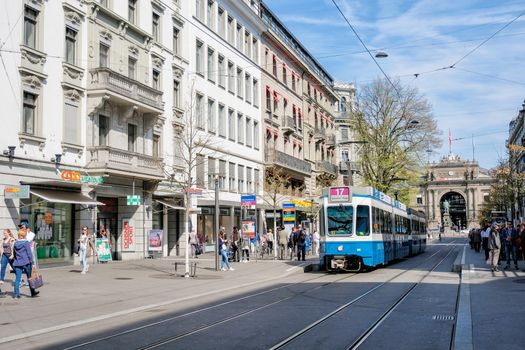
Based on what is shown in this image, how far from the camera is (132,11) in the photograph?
1324 inches

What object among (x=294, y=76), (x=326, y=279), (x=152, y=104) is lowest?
(x=326, y=279)

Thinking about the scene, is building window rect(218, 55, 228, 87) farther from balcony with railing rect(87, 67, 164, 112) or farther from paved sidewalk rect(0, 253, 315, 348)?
paved sidewalk rect(0, 253, 315, 348)

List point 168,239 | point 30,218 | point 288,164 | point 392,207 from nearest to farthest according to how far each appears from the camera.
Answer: point 30,218, point 392,207, point 168,239, point 288,164

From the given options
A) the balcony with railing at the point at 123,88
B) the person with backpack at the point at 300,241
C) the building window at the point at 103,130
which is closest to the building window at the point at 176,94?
the balcony with railing at the point at 123,88

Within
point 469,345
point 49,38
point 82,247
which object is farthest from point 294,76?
point 469,345

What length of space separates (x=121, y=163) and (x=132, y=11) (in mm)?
8756

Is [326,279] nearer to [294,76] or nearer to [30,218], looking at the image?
[30,218]

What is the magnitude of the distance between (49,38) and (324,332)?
67.9ft

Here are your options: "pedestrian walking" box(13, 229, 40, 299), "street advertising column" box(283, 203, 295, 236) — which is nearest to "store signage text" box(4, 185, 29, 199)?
"pedestrian walking" box(13, 229, 40, 299)

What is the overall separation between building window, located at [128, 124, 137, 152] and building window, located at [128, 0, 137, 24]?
5555mm

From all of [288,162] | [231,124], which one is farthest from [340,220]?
[288,162]

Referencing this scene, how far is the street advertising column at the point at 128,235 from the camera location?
108 ft

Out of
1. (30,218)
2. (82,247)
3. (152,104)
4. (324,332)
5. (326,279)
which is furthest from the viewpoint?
(152,104)

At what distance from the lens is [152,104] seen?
109 feet
